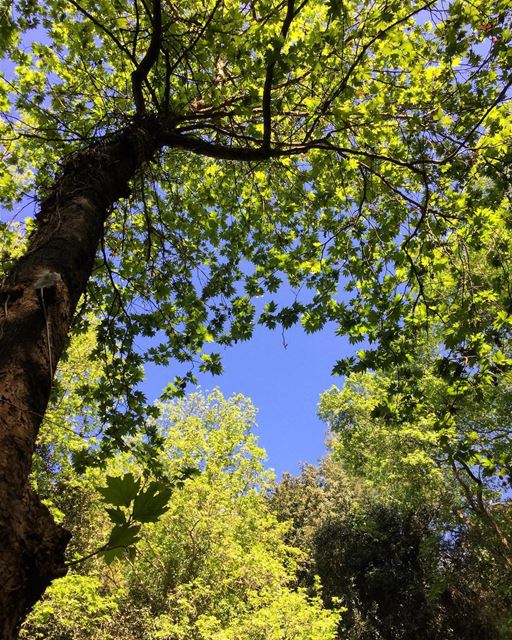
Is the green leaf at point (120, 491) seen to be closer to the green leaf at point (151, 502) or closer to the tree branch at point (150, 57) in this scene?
the green leaf at point (151, 502)

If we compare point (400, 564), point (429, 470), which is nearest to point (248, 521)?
point (429, 470)

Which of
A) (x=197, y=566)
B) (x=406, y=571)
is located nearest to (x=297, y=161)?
(x=197, y=566)

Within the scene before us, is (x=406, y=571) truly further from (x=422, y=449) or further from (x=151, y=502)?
(x=151, y=502)

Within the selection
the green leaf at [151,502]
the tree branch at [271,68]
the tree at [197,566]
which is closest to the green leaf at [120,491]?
the green leaf at [151,502]

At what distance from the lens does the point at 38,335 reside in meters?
1.77

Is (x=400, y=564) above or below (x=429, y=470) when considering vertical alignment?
below

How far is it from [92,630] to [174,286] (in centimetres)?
978

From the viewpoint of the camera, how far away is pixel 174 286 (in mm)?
5547

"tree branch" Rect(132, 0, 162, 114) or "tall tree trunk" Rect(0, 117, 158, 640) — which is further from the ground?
"tree branch" Rect(132, 0, 162, 114)

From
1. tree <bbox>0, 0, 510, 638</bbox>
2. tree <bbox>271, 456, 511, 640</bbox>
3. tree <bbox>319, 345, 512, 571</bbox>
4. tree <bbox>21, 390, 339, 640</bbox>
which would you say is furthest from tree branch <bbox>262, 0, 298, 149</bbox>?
tree <bbox>271, 456, 511, 640</bbox>

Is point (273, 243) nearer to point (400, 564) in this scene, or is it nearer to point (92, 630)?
point (92, 630)

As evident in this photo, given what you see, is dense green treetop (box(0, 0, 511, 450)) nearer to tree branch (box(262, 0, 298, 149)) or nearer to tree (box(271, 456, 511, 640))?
tree branch (box(262, 0, 298, 149))

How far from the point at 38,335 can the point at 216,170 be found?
17.8ft

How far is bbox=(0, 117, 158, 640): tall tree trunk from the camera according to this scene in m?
1.21
